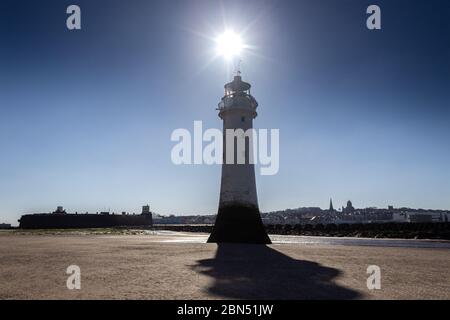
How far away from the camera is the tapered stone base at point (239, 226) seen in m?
24.6

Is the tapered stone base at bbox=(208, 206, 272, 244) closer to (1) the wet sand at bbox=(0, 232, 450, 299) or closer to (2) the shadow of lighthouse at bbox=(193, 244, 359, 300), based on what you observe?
(2) the shadow of lighthouse at bbox=(193, 244, 359, 300)

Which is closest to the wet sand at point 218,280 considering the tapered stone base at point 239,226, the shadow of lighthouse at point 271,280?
the shadow of lighthouse at point 271,280

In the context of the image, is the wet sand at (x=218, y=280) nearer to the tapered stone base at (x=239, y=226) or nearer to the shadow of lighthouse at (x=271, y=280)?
the shadow of lighthouse at (x=271, y=280)

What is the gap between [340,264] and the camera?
13.3m

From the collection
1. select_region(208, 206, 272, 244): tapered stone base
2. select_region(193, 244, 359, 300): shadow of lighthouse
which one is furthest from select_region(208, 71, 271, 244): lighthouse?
select_region(193, 244, 359, 300): shadow of lighthouse

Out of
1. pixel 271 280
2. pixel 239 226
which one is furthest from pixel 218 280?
pixel 239 226

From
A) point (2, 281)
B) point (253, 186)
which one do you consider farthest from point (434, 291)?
point (253, 186)

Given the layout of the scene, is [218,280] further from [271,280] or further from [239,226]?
[239,226]

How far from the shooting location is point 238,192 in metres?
24.9

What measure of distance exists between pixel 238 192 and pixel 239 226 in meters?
2.32

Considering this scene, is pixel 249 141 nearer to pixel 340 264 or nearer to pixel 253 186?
pixel 253 186

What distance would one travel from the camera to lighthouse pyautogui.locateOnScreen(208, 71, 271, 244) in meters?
24.7
